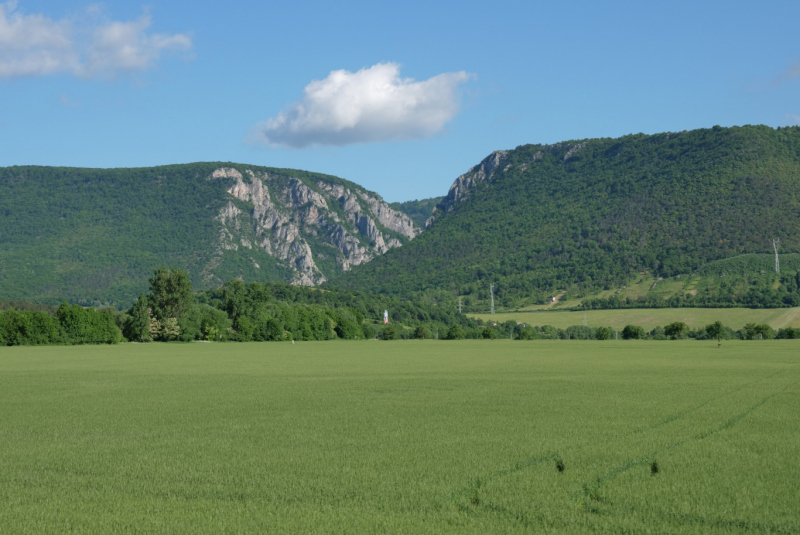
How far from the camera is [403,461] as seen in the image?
1698 cm

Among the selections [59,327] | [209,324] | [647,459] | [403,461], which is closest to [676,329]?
[209,324]

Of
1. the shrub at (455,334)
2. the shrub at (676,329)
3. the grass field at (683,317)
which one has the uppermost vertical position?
the grass field at (683,317)

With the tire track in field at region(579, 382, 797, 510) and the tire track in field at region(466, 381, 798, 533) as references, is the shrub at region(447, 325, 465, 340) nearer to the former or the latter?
the tire track in field at region(579, 382, 797, 510)

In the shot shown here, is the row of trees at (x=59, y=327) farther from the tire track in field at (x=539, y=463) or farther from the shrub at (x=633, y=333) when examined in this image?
the shrub at (x=633, y=333)

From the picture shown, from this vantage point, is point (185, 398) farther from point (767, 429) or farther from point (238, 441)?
point (767, 429)

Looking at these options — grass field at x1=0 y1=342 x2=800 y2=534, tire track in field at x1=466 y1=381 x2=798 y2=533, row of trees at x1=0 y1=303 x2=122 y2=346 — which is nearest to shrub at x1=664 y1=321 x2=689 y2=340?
row of trees at x1=0 y1=303 x2=122 y2=346

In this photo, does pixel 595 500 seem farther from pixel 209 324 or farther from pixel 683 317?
pixel 683 317

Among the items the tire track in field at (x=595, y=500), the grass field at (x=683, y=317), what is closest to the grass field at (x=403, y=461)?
the tire track in field at (x=595, y=500)

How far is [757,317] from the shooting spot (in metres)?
160

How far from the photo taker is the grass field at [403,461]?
12.5m

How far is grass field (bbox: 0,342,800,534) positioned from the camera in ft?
41.0

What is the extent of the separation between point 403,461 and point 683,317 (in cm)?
16669

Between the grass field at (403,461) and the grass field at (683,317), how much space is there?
134 metres

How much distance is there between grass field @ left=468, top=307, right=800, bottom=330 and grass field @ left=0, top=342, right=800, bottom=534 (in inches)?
5294
